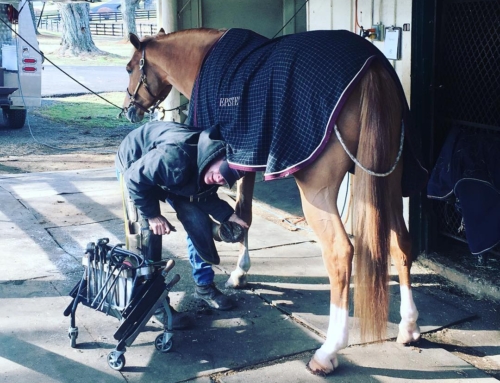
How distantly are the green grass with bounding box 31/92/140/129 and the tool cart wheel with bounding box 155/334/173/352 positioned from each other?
9.01 m

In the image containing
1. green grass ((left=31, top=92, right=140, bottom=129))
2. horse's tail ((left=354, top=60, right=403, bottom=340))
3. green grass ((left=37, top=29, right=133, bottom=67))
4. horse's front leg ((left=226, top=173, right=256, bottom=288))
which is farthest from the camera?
green grass ((left=37, top=29, right=133, bottom=67))

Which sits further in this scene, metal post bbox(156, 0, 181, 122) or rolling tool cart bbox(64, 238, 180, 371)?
metal post bbox(156, 0, 181, 122)

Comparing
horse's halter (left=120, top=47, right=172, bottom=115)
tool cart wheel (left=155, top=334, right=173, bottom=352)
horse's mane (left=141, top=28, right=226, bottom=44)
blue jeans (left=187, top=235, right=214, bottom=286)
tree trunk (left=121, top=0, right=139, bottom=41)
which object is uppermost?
tree trunk (left=121, top=0, right=139, bottom=41)

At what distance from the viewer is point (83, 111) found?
46.5ft

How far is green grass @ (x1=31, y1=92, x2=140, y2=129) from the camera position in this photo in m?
12.8

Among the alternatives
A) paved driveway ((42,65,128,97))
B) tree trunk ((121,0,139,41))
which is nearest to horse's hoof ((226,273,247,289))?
paved driveway ((42,65,128,97))

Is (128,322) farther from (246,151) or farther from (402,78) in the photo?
(402,78)

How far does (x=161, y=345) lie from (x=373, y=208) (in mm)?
1342

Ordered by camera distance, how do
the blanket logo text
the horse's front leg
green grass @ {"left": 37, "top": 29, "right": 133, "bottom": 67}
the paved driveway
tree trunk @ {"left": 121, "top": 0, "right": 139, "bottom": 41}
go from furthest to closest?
1. tree trunk @ {"left": 121, "top": 0, "right": 139, "bottom": 41}
2. green grass @ {"left": 37, "top": 29, "right": 133, "bottom": 67}
3. the paved driveway
4. the horse's front leg
5. the blanket logo text

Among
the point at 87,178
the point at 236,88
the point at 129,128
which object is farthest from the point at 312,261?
the point at 129,128

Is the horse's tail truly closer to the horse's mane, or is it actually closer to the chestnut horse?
the chestnut horse

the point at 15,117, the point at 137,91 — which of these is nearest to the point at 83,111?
the point at 15,117

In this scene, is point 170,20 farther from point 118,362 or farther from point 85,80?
point 85,80

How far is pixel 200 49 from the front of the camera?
15.6 feet
